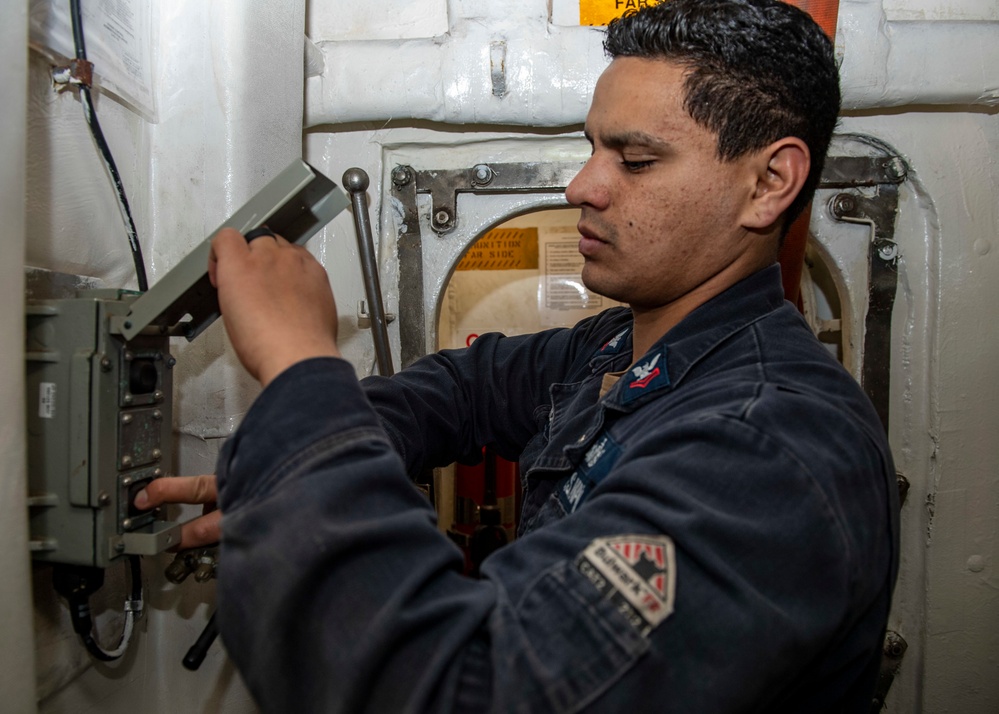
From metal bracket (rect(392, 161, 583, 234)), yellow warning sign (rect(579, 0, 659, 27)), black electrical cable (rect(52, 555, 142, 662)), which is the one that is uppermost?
yellow warning sign (rect(579, 0, 659, 27))

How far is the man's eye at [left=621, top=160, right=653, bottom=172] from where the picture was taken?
3.03ft

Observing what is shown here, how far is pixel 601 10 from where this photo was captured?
1.52 m

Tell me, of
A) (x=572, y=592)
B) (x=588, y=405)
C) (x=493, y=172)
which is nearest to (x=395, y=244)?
(x=493, y=172)

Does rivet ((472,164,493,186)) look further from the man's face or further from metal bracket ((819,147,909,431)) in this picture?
metal bracket ((819,147,909,431))

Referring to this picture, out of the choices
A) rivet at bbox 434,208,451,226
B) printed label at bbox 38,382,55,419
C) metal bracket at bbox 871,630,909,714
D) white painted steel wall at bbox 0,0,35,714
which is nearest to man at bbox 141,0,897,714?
white painted steel wall at bbox 0,0,35,714

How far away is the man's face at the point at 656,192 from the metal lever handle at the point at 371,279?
2.13 feet

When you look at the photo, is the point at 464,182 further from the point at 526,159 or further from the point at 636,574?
the point at 636,574

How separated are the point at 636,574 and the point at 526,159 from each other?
1.27 meters

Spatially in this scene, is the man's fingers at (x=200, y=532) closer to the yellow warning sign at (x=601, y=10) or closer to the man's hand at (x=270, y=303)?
the man's hand at (x=270, y=303)

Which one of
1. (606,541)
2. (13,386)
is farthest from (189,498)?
(606,541)

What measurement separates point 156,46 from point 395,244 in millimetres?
652

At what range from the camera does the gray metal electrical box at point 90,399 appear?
0.91 metres

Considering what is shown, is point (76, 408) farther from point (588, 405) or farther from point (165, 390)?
point (588, 405)

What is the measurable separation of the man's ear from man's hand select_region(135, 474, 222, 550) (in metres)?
0.96
